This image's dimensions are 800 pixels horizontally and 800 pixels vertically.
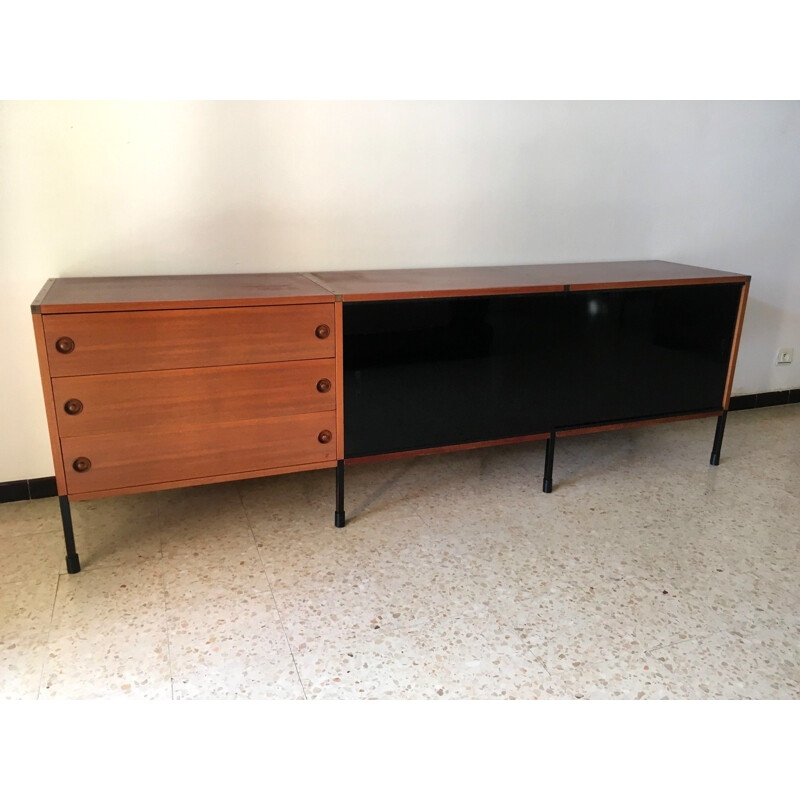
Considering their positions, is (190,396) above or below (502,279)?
below

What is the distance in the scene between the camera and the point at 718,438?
9.49ft

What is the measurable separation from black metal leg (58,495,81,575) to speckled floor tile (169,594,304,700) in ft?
1.20

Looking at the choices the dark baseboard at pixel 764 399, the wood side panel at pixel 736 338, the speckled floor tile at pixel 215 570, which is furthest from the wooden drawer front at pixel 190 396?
the dark baseboard at pixel 764 399

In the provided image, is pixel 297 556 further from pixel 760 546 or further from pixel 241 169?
pixel 760 546

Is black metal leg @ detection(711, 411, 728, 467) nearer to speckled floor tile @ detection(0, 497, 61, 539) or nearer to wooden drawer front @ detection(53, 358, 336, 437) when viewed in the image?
wooden drawer front @ detection(53, 358, 336, 437)

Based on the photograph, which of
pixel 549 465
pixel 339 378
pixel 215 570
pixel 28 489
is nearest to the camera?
pixel 215 570

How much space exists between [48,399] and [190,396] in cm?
37

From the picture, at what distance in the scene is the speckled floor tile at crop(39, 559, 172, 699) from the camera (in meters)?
1.57

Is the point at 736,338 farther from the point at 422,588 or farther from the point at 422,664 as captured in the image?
the point at 422,664

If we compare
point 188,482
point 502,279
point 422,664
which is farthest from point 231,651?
point 502,279

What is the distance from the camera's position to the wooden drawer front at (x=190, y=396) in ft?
6.21

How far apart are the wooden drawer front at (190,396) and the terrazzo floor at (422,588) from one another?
44 cm

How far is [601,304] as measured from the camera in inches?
97.7

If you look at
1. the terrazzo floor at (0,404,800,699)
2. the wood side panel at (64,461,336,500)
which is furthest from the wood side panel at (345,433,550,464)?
the terrazzo floor at (0,404,800,699)
